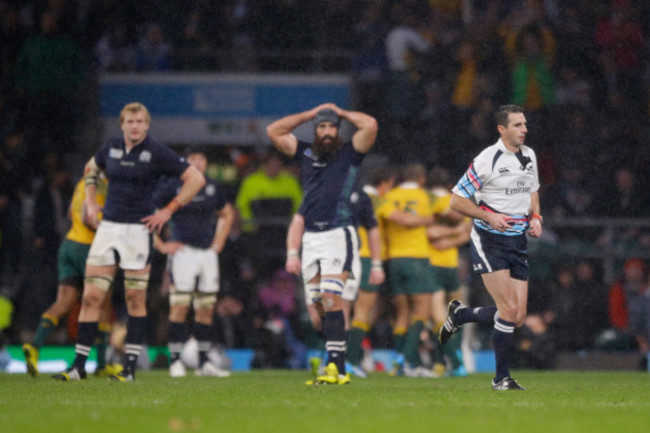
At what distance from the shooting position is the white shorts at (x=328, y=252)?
36.4ft

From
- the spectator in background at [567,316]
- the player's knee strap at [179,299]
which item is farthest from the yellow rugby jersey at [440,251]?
the spectator in background at [567,316]

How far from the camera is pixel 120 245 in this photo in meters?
11.8

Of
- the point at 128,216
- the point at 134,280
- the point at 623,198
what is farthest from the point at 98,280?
the point at 623,198

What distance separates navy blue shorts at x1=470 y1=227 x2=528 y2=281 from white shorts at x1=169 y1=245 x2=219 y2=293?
15.5 ft

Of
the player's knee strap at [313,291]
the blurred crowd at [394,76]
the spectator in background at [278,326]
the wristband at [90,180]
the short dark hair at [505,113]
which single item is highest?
the blurred crowd at [394,76]

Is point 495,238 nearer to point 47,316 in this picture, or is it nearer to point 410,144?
point 47,316

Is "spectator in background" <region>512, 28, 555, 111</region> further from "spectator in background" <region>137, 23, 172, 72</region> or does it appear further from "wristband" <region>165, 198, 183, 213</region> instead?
"wristband" <region>165, 198, 183, 213</region>

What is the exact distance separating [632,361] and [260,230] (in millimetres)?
6104

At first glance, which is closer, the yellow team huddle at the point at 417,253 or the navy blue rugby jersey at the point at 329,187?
the navy blue rugby jersey at the point at 329,187

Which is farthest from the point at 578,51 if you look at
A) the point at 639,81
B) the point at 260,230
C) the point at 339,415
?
the point at 339,415

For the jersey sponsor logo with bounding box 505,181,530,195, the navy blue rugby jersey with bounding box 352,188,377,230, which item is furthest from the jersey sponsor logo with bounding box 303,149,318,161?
the navy blue rugby jersey with bounding box 352,188,377,230

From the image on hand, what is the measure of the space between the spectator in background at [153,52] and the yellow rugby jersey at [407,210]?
7.83 metres

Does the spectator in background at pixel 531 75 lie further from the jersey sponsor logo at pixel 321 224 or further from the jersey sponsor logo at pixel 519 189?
the jersey sponsor logo at pixel 519 189

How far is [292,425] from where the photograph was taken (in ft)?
21.9
